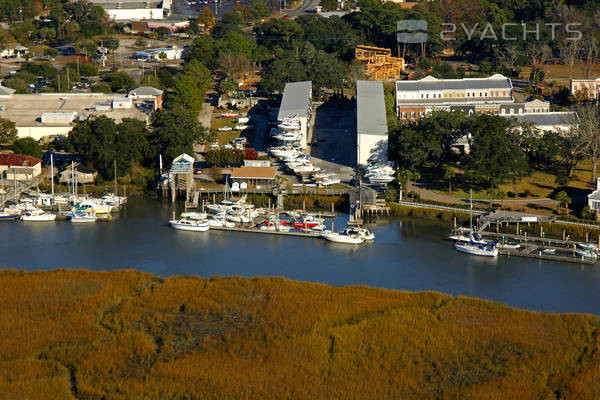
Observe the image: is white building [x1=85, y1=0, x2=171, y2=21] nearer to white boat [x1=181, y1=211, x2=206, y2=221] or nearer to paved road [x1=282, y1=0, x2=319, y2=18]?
paved road [x1=282, y1=0, x2=319, y2=18]

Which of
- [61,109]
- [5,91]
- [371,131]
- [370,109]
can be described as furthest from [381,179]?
[5,91]

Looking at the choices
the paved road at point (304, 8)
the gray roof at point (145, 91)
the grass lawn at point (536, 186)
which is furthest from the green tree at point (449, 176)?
the paved road at point (304, 8)

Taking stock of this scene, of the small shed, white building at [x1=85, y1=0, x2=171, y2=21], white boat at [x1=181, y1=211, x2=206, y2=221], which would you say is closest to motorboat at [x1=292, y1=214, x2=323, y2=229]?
white boat at [x1=181, y1=211, x2=206, y2=221]

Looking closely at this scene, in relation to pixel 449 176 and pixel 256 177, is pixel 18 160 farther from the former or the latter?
pixel 449 176

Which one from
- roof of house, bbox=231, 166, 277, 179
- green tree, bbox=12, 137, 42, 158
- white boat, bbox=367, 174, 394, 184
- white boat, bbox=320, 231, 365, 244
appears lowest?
white boat, bbox=320, 231, 365, 244

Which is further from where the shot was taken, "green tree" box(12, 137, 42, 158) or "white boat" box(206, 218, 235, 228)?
"green tree" box(12, 137, 42, 158)

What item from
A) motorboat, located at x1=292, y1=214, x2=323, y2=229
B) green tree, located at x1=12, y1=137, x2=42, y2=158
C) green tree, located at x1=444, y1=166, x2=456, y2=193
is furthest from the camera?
green tree, located at x1=12, y1=137, x2=42, y2=158

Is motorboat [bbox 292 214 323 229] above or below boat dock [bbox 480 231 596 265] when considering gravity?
above

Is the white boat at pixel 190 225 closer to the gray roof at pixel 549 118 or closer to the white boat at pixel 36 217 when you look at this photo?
the white boat at pixel 36 217
